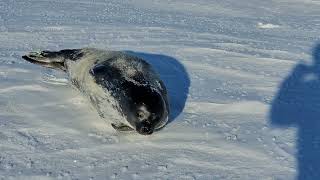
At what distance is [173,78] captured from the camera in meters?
4.76

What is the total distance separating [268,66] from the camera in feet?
17.1

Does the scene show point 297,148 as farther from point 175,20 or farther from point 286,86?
point 175,20

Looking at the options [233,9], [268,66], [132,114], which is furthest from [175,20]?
[132,114]

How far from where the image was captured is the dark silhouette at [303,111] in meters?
3.48

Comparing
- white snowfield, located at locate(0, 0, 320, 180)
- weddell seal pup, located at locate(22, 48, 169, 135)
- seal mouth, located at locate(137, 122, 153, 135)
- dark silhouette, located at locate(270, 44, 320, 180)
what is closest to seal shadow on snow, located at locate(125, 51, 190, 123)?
white snowfield, located at locate(0, 0, 320, 180)

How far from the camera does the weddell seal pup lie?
11.9 feet

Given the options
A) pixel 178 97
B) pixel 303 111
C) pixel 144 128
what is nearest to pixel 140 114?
pixel 144 128

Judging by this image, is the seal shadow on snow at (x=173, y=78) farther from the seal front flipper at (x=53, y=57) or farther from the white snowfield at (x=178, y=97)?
the seal front flipper at (x=53, y=57)

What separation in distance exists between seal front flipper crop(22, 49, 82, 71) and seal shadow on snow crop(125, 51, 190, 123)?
713mm

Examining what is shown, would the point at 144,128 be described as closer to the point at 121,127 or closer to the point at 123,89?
the point at 121,127

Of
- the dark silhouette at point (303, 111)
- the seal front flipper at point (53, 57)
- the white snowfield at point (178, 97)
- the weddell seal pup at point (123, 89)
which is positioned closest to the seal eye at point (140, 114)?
the weddell seal pup at point (123, 89)

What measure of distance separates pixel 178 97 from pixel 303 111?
950 millimetres

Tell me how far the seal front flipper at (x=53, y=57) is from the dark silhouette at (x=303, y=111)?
1691mm

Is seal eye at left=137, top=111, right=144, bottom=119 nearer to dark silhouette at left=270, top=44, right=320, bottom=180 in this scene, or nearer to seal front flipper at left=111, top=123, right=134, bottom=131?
seal front flipper at left=111, top=123, right=134, bottom=131
